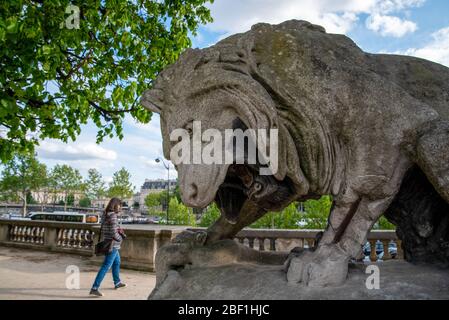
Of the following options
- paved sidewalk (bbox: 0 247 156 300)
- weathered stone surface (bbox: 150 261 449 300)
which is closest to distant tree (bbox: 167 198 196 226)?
paved sidewalk (bbox: 0 247 156 300)

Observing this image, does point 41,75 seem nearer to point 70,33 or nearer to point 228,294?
point 70,33

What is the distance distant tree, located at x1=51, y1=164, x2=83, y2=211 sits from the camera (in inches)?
2212

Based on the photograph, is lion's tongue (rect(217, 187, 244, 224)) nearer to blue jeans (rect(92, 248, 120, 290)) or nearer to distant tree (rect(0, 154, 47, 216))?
blue jeans (rect(92, 248, 120, 290))

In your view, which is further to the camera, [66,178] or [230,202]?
[66,178]

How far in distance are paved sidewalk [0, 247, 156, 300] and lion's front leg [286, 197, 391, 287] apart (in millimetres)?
4780

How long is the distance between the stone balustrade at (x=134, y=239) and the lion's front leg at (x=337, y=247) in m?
0.82

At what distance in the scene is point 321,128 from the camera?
2.28 m

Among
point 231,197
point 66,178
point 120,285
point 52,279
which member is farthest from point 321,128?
point 66,178

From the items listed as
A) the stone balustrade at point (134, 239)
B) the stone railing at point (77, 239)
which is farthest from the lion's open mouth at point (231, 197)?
the stone railing at point (77, 239)

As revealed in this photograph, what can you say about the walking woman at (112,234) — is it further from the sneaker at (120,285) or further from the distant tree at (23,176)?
the distant tree at (23,176)

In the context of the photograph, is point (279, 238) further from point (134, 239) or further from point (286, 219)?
point (286, 219)

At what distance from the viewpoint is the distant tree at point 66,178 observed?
5619 cm

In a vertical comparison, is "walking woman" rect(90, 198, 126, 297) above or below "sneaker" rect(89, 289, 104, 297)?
above

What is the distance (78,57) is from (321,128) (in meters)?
6.22
